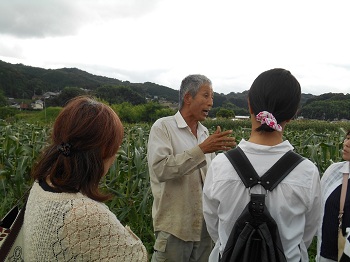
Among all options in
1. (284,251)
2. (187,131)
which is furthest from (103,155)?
(187,131)

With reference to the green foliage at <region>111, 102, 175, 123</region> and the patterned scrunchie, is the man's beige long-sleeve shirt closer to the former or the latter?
the patterned scrunchie

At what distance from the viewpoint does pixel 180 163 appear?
2.45 meters

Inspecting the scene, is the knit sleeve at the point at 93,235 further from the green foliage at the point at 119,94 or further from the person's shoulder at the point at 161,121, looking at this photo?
the green foliage at the point at 119,94

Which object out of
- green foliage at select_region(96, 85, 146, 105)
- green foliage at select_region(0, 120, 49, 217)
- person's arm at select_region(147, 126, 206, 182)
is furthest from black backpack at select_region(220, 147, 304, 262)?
green foliage at select_region(96, 85, 146, 105)

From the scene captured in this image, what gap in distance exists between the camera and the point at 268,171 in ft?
5.26

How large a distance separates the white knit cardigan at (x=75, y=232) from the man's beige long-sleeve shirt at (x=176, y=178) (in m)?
1.17

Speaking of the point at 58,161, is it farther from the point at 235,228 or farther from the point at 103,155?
the point at 235,228

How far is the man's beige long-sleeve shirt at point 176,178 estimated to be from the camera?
8.11ft

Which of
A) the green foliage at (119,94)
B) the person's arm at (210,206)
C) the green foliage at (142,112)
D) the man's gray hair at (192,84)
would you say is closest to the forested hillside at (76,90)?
the green foliage at (119,94)

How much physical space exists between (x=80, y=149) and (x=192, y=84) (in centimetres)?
156

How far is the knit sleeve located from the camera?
1.24 m

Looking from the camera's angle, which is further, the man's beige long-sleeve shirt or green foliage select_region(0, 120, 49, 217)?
green foliage select_region(0, 120, 49, 217)

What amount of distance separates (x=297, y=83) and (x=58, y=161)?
1109 millimetres

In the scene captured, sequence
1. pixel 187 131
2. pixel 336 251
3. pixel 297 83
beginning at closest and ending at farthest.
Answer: pixel 297 83, pixel 336 251, pixel 187 131
